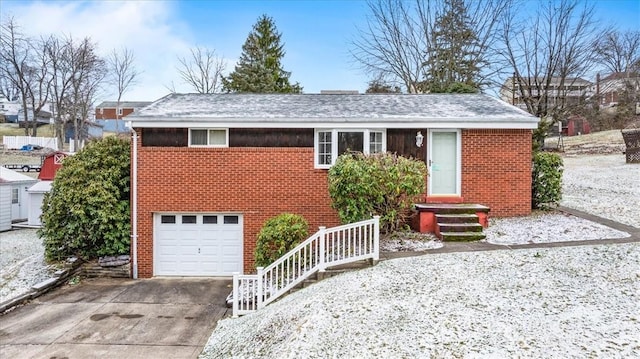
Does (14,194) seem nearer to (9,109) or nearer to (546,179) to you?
(546,179)

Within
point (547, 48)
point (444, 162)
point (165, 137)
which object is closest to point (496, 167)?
point (444, 162)

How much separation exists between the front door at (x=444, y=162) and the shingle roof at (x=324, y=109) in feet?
2.18

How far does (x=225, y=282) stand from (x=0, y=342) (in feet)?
16.5

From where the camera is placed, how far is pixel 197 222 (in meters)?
12.0

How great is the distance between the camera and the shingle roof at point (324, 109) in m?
11.4

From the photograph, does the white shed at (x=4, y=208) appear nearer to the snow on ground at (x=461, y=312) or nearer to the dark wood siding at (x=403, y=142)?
the snow on ground at (x=461, y=312)

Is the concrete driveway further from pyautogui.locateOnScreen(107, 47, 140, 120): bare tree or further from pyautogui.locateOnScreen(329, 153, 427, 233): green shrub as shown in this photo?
pyautogui.locateOnScreen(107, 47, 140, 120): bare tree

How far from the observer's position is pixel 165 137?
11664mm

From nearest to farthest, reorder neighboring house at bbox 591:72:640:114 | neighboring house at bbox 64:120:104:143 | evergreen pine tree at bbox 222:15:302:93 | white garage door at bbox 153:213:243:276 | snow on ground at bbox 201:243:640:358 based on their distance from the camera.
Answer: snow on ground at bbox 201:243:640:358, white garage door at bbox 153:213:243:276, evergreen pine tree at bbox 222:15:302:93, neighboring house at bbox 591:72:640:114, neighboring house at bbox 64:120:104:143

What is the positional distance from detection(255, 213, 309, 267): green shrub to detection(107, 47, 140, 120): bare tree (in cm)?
3518

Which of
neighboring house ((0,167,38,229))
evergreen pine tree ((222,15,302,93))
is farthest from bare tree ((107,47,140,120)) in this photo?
neighboring house ((0,167,38,229))

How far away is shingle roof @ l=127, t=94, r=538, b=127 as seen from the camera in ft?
37.4

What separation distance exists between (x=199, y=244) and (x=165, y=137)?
3.22 meters

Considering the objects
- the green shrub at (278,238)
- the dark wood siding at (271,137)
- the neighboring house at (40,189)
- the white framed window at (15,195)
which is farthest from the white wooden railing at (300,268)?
the white framed window at (15,195)
